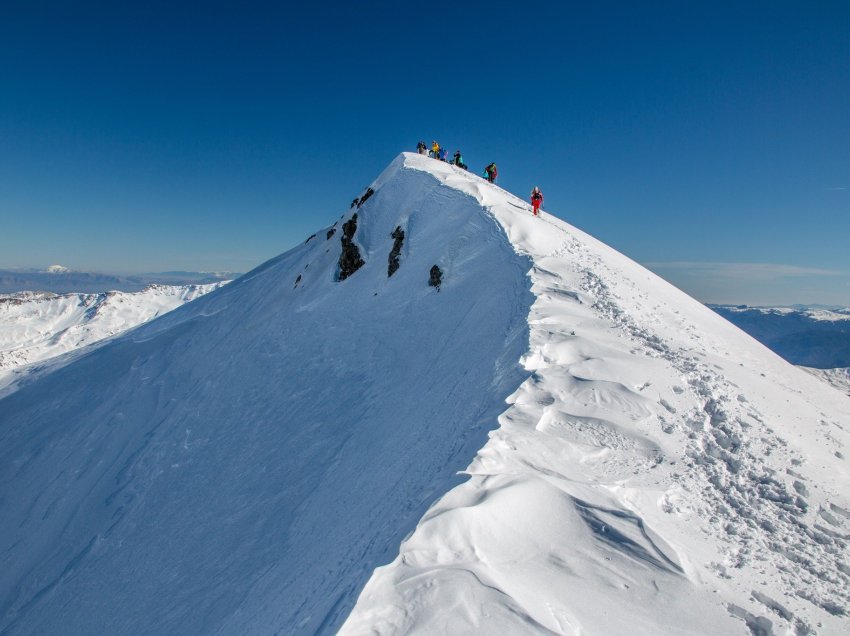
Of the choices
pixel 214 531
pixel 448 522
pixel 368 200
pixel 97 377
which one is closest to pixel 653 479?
pixel 448 522

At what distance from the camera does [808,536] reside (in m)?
5.88

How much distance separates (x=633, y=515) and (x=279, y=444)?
39.9 feet

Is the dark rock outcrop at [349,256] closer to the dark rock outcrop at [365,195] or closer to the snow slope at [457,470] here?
the snow slope at [457,470]

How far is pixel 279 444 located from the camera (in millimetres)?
14828

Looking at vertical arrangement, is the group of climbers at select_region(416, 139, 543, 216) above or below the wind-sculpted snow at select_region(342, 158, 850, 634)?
above

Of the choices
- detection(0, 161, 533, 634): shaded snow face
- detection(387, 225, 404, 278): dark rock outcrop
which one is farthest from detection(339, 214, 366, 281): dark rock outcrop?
detection(387, 225, 404, 278): dark rock outcrop

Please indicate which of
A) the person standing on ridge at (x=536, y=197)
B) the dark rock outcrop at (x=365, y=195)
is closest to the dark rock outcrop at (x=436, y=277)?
the person standing on ridge at (x=536, y=197)

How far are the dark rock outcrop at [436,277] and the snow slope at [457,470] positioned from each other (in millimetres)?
355

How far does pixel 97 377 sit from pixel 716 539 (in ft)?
129

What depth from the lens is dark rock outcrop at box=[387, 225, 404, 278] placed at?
75.6 feet

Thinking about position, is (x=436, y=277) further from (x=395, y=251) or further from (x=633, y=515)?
(x=633, y=515)

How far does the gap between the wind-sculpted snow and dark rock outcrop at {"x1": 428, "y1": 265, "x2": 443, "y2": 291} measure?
8397 millimetres

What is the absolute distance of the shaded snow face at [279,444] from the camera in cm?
840

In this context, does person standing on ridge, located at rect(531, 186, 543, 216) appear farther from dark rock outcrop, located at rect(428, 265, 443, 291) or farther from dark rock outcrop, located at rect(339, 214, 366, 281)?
dark rock outcrop, located at rect(339, 214, 366, 281)
